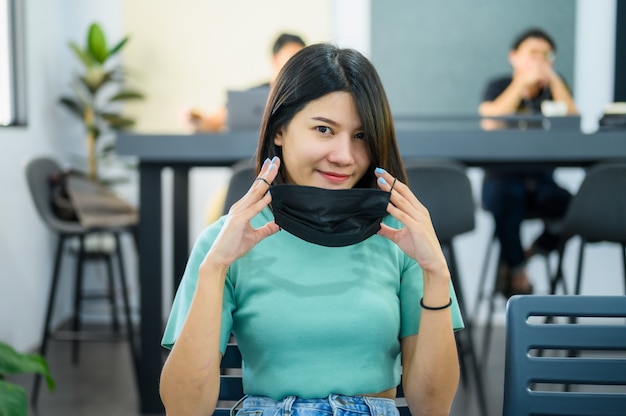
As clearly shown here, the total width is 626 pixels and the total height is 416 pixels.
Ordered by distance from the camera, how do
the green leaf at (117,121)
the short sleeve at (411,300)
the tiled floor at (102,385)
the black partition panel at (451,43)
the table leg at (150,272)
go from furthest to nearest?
the black partition panel at (451,43)
the green leaf at (117,121)
the tiled floor at (102,385)
the table leg at (150,272)
the short sleeve at (411,300)

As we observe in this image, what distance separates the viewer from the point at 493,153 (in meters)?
2.41

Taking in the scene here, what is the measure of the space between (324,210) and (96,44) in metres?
3.30

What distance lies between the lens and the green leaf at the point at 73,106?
4.14 meters

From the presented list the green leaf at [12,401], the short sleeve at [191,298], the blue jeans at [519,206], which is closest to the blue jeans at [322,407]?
the short sleeve at [191,298]

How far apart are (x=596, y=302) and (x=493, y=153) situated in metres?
1.30

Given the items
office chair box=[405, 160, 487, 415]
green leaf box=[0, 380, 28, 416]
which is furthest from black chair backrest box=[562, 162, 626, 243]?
green leaf box=[0, 380, 28, 416]

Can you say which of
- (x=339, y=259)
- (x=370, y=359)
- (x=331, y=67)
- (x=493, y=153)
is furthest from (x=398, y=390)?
(x=493, y=153)

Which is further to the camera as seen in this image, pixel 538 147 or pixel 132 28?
pixel 132 28

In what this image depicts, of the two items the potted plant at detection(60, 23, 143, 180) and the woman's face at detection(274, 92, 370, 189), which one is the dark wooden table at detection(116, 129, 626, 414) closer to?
the woman's face at detection(274, 92, 370, 189)

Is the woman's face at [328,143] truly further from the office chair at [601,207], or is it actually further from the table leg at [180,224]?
the table leg at [180,224]

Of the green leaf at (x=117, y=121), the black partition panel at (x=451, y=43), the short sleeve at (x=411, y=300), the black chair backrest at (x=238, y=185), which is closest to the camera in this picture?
the short sleeve at (x=411, y=300)

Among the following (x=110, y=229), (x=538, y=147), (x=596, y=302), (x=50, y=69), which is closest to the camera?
(x=596, y=302)

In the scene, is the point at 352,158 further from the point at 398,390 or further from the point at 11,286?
the point at 11,286

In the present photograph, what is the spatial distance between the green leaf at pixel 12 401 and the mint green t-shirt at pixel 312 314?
83cm
